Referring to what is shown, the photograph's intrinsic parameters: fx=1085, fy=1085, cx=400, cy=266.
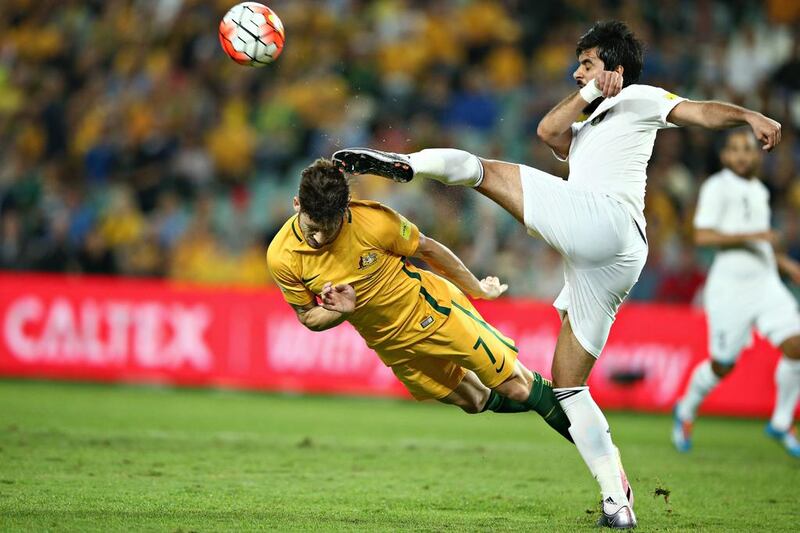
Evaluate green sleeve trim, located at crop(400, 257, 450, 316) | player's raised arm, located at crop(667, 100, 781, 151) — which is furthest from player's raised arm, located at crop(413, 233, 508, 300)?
player's raised arm, located at crop(667, 100, 781, 151)

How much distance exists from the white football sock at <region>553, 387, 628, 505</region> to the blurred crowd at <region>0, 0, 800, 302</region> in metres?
7.49

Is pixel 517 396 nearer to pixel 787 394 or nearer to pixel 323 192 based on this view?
pixel 323 192

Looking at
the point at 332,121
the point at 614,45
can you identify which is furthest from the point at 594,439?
the point at 332,121

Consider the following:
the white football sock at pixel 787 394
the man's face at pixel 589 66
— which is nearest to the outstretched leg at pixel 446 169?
the man's face at pixel 589 66

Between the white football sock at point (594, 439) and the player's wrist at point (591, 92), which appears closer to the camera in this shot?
the player's wrist at point (591, 92)

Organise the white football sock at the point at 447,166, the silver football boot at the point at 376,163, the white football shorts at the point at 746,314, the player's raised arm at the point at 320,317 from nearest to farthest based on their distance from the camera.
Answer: the silver football boot at the point at 376,163, the white football sock at the point at 447,166, the player's raised arm at the point at 320,317, the white football shorts at the point at 746,314

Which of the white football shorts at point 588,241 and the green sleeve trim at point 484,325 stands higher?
the white football shorts at point 588,241

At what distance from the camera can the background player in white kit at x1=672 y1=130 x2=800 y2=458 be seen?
33.1 ft

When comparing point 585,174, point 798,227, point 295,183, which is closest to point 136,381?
point 295,183

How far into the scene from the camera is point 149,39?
18484 millimetres

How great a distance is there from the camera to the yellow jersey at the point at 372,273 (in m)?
6.30

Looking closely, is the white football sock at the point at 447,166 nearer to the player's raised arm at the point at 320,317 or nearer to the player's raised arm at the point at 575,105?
the player's raised arm at the point at 575,105

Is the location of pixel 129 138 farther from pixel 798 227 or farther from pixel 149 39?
pixel 798 227

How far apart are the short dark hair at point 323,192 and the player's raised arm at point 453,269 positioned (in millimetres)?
835
